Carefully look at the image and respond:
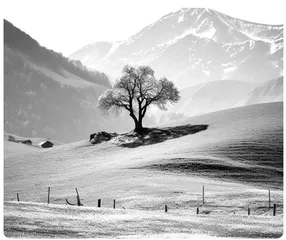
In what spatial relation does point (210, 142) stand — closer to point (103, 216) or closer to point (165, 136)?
point (165, 136)

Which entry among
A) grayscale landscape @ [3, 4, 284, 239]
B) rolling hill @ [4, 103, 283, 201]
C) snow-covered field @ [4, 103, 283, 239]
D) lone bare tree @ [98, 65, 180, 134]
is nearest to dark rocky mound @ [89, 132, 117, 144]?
grayscale landscape @ [3, 4, 284, 239]

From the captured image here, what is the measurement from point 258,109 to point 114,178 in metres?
54.8

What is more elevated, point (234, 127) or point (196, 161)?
point (234, 127)

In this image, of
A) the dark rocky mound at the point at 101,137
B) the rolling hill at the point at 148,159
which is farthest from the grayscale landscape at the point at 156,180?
the rolling hill at the point at 148,159

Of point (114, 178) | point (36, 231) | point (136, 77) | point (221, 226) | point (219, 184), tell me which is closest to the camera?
point (36, 231)

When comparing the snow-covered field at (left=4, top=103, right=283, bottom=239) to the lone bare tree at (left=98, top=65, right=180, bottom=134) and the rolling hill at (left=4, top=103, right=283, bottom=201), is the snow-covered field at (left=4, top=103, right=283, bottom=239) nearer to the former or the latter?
the rolling hill at (left=4, top=103, right=283, bottom=201)

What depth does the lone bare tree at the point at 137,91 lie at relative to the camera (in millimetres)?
85812

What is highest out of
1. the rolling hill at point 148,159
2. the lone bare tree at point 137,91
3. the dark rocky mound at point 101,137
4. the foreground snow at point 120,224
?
the lone bare tree at point 137,91

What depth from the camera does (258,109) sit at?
9681 centimetres

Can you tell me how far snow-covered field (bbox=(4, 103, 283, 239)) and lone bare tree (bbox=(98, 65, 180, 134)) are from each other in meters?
9.11

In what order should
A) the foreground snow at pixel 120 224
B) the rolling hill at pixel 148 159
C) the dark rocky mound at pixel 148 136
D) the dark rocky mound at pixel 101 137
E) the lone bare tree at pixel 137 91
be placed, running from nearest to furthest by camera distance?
1. the foreground snow at pixel 120 224
2. the rolling hill at pixel 148 159
3. the dark rocky mound at pixel 148 136
4. the dark rocky mound at pixel 101 137
5. the lone bare tree at pixel 137 91

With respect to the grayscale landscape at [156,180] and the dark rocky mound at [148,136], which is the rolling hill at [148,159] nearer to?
the grayscale landscape at [156,180]

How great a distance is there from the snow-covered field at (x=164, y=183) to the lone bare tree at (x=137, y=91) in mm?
9105

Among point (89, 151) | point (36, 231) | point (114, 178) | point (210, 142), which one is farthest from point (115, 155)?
point (36, 231)
